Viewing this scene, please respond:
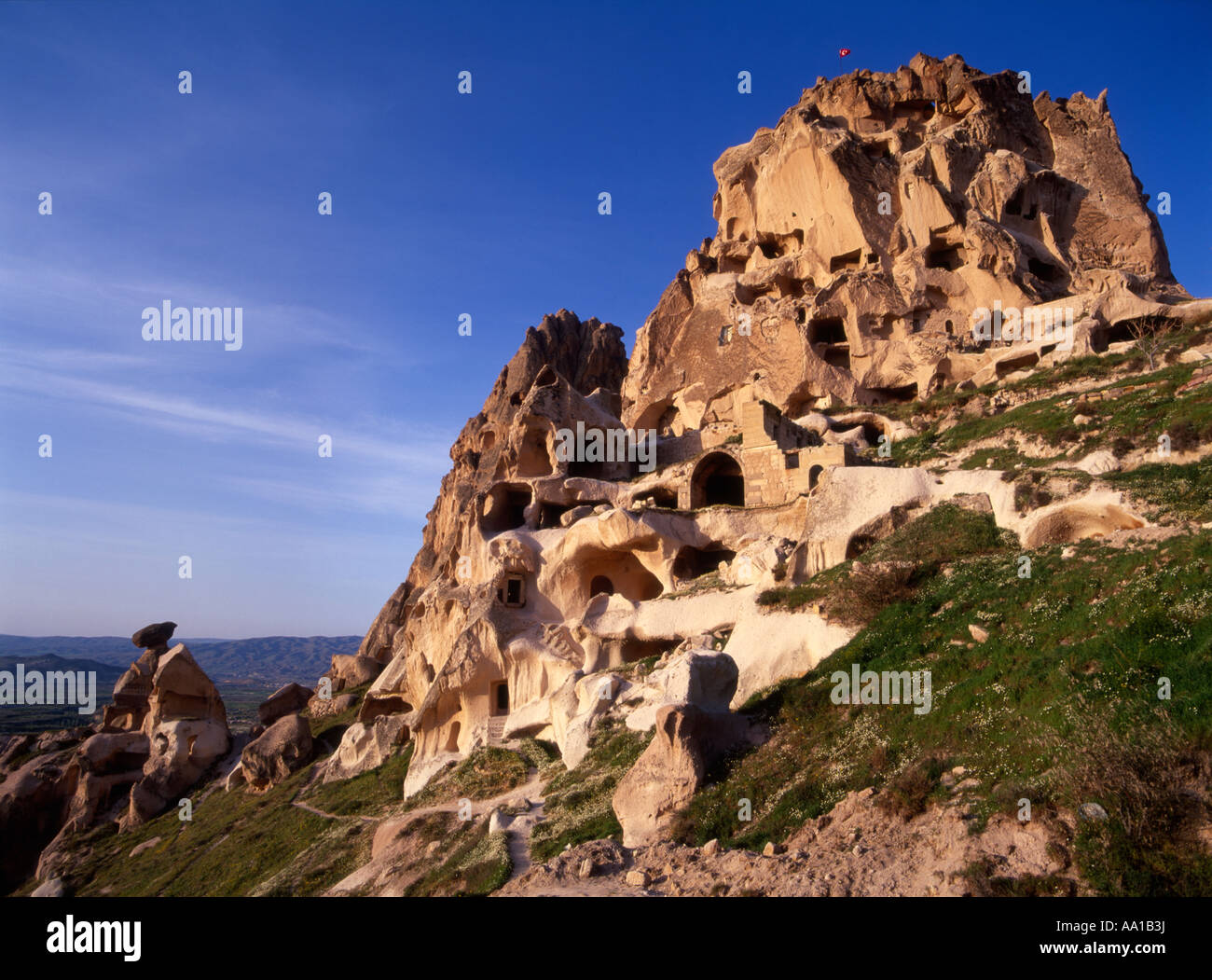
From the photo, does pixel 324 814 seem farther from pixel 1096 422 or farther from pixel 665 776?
pixel 1096 422

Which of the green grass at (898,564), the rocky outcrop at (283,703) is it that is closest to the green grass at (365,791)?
the rocky outcrop at (283,703)

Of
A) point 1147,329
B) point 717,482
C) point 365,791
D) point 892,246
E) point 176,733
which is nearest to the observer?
point 365,791

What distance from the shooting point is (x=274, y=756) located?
104 feet

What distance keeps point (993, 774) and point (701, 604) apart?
13726 mm

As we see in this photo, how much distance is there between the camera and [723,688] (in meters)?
14.2

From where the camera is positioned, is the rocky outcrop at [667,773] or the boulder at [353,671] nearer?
the rocky outcrop at [667,773]

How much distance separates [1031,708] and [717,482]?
22.7 m

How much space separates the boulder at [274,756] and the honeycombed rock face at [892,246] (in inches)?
1002

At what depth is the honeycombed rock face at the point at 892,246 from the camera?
4019cm

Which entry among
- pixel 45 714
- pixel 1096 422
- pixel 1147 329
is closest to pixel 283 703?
pixel 1096 422

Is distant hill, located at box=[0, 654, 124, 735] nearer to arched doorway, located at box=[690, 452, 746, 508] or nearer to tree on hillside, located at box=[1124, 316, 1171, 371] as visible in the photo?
arched doorway, located at box=[690, 452, 746, 508]

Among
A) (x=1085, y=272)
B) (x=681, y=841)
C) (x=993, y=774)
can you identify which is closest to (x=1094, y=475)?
(x=993, y=774)

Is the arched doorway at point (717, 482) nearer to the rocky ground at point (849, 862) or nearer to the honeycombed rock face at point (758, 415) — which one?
the honeycombed rock face at point (758, 415)
